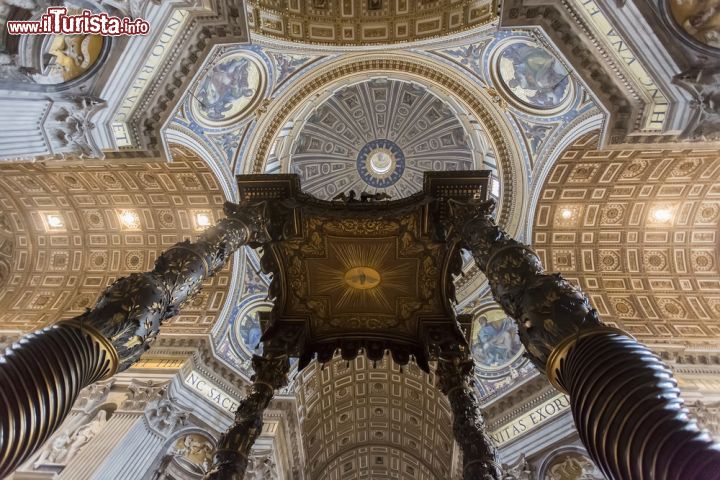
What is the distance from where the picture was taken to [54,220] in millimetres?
15180

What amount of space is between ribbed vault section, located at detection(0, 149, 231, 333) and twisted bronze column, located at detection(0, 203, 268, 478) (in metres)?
9.94

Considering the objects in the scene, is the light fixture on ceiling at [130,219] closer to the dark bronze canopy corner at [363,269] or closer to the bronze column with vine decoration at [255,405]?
the dark bronze canopy corner at [363,269]

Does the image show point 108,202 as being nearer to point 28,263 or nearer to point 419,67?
point 28,263

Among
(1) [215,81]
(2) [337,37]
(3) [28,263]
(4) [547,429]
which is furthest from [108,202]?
(4) [547,429]

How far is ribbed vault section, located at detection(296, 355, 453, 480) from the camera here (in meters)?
16.3

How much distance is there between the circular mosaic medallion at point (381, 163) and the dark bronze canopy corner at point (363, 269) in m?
13.0

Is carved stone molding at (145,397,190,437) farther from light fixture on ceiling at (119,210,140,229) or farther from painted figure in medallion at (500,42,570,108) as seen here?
painted figure in medallion at (500,42,570,108)

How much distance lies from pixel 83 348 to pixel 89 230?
14362 millimetres

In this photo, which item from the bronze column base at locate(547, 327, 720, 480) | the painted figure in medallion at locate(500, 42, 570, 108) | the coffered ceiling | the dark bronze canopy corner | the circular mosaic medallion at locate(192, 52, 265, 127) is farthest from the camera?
the circular mosaic medallion at locate(192, 52, 265, 127)

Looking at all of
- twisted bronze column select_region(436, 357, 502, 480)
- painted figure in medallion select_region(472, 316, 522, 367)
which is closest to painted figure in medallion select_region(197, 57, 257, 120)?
twisted bronze column select_region(436, 357, 502, 480)

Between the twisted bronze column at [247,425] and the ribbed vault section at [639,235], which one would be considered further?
the ribbed vault section at [639,235]

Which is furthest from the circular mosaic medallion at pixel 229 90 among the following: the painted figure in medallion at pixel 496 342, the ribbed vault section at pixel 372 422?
the painted figure in medallion at pixel 496 342

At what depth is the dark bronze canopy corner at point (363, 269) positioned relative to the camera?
6.91m

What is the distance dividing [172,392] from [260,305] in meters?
4.72
